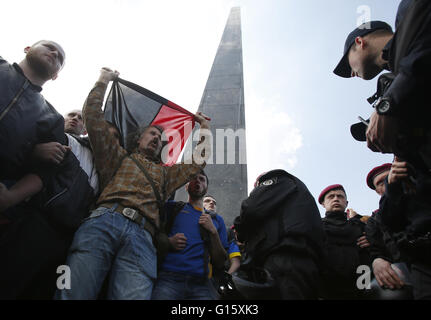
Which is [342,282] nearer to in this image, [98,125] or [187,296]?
[187,296]

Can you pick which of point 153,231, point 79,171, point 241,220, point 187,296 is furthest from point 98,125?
point 187,296

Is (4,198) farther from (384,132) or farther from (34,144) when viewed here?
(384,132)

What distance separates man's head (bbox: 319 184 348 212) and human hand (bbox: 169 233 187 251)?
1756 millimetres

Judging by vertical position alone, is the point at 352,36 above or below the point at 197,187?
above

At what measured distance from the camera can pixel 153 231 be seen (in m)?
1.87

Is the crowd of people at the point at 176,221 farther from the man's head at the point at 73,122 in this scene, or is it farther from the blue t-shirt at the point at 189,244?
the man's head at the point at 73,122

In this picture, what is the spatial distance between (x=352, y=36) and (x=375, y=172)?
5.45 feet

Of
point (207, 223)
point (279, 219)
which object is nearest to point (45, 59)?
point (207, 223)

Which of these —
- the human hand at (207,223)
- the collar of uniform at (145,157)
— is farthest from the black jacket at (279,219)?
the collar of uniform at (145,157)

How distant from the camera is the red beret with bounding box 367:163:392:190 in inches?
108

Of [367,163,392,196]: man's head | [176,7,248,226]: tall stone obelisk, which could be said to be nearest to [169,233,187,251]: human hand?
[367,163,392,196]: man's head

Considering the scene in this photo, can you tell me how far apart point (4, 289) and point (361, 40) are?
2.44m

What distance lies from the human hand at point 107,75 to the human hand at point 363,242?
2.73m

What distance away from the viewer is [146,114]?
118 inches
